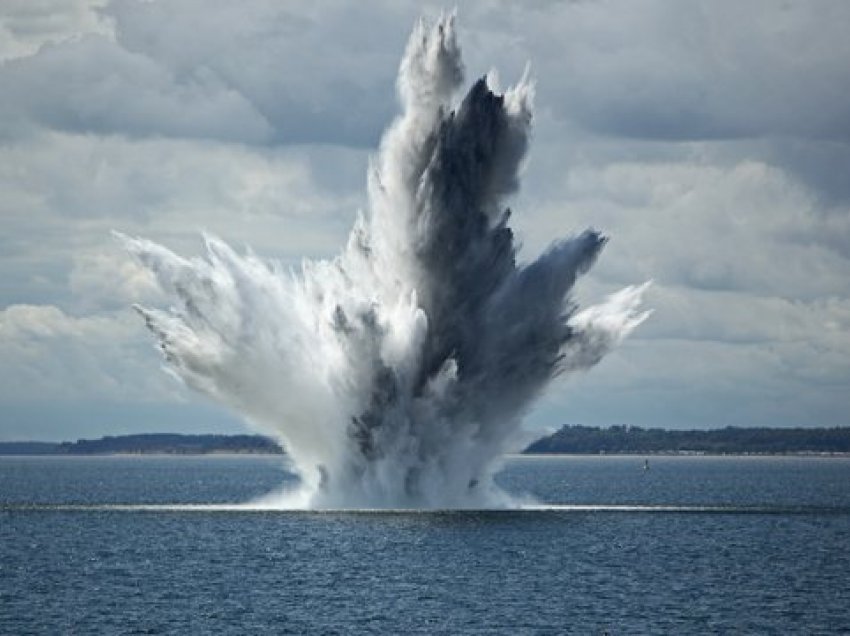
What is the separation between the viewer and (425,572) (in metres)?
94.8

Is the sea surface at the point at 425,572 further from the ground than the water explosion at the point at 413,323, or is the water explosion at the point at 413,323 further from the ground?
the water explosion at the point at 413,323

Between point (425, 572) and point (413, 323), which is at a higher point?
point (413, 323)

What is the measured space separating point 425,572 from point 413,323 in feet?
91.2

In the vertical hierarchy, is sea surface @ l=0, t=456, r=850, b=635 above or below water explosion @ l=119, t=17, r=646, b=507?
below

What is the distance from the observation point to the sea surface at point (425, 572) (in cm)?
7656

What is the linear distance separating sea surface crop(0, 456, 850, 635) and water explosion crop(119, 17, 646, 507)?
5759 millimetres

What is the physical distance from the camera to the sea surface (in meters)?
76.6

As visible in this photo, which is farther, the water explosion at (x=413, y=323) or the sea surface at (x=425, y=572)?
the water explosion at (x=413, y=323)

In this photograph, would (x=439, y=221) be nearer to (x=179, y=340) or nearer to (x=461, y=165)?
(x=461, y=165)

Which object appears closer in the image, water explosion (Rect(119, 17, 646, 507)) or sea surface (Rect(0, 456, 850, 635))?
sea surface (Rect(0, 456, 850, 635))

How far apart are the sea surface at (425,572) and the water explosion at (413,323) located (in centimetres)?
576

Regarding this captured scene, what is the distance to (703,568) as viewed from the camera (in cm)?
9888

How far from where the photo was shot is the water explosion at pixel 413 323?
12019 centimetres

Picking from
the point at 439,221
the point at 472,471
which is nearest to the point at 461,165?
→ the point at 439,221
